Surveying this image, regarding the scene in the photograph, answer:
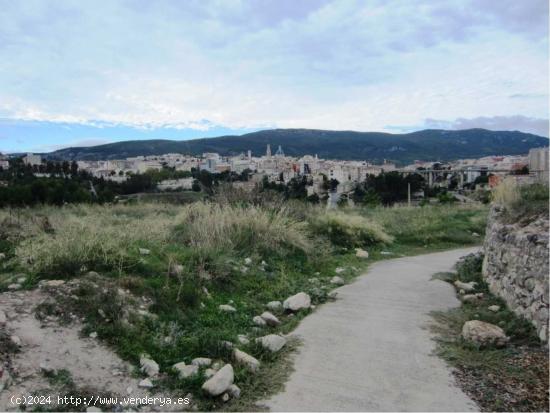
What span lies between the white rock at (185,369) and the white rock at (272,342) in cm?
80

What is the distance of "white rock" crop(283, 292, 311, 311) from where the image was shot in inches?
217

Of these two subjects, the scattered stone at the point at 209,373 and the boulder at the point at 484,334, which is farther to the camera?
the boulder at the point at 484,334

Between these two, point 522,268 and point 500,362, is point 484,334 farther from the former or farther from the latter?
point 522,268

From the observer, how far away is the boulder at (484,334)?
169 inches

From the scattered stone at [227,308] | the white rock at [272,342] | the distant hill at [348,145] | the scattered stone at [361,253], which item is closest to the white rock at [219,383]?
the white rock at [272,342]

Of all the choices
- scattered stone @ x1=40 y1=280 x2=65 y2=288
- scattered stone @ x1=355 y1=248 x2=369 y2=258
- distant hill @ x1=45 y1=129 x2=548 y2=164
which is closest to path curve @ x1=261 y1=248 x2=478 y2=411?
scattered stone @ x1=40 y1=280 x2=65 y2=288

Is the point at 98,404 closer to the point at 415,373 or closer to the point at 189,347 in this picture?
the point at 189,347

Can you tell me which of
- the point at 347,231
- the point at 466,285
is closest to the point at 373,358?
the point at 466,285

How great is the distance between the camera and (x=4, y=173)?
94.8 feet

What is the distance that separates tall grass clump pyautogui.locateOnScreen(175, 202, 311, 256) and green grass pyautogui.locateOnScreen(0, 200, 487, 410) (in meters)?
0.02

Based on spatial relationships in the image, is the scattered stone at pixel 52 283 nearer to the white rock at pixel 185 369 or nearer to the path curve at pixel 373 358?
the white rock at pixel 185 369

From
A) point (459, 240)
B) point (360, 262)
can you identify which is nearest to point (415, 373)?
point (360, 262)

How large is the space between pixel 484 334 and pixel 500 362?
1.52ft

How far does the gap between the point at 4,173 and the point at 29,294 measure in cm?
2911
